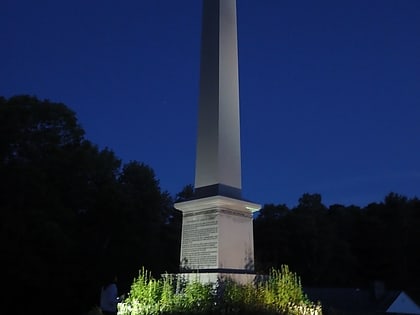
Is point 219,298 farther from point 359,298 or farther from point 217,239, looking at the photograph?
point 359,298

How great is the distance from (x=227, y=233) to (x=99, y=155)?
2342 cm

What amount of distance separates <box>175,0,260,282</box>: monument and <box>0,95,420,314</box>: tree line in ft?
6.58

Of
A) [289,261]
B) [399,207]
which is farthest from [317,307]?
[399,207]

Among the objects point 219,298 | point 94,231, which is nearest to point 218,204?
point 219,298

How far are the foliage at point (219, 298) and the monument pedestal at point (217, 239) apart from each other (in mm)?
355

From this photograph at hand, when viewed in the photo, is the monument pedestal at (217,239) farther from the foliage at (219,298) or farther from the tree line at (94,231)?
the tree line at (94,231)

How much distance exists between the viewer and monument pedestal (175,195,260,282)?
9.43 m

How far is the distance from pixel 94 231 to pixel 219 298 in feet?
65.1

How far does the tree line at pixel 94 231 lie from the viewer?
20.2 meters

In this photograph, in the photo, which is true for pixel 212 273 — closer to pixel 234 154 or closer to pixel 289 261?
pixel 234 154

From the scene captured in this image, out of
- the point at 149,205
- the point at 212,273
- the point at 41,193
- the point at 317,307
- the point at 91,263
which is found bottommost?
the point at 317,307

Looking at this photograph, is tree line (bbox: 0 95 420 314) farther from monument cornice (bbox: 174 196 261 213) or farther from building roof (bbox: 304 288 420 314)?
building roof (bbox: 304 288 420 314)

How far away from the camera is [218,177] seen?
10.2 meters

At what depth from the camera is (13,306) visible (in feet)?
62.0
